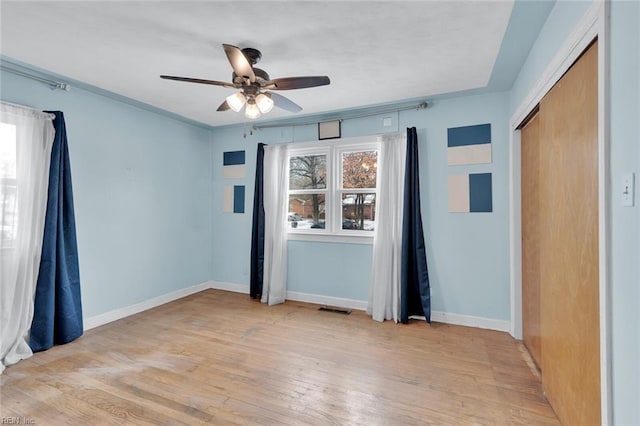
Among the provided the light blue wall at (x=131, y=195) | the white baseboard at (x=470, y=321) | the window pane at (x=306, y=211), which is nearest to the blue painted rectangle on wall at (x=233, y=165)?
the light blue wall at (x=131, y=195)

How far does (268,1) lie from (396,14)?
800 millimetres

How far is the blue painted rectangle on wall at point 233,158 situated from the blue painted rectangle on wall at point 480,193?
3171 millimetres

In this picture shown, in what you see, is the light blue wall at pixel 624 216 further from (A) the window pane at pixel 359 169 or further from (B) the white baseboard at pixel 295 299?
(A) the window pane at pixel 359 169

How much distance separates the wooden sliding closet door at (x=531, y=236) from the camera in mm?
2451

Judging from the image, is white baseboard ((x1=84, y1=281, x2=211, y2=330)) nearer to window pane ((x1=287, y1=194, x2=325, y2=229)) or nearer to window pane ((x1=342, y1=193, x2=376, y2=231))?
window pane ((x1=287, y1=194, x2=325, y2=229))

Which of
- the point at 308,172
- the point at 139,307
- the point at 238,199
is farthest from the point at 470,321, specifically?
the point at 139,307

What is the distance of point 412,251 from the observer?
3.45 metres

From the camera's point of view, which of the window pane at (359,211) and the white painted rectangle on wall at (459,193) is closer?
the white painted rectangle on wall at (459,193)

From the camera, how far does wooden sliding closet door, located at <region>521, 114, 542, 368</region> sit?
2451mm

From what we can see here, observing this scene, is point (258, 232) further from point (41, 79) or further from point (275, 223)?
point (41, 79)

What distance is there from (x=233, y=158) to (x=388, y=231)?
264 centimetres

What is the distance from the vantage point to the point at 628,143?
3.50 ft

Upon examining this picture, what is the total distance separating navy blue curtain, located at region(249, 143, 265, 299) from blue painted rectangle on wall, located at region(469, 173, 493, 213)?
2655 millimetres

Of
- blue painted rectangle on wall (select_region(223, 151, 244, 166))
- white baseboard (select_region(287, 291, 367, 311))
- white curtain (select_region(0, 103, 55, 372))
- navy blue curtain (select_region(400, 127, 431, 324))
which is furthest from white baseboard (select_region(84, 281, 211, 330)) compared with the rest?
navy blue curtain (select_region(400, 127, 431, 324))
